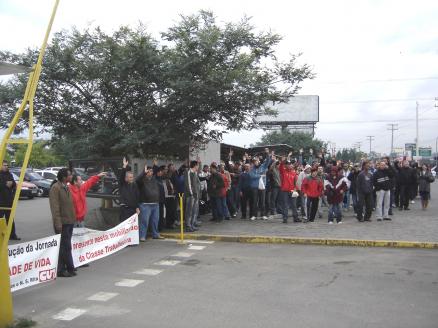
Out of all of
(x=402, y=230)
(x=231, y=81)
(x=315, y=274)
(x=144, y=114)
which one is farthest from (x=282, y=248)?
(x=144, y=114)

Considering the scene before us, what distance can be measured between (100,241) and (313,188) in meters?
6.53

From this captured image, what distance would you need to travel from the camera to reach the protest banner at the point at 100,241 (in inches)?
330

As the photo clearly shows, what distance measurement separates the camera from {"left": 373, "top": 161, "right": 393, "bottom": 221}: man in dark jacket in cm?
1342

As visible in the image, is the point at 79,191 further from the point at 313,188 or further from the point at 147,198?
the point at 313,188

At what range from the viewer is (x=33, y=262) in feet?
23.0

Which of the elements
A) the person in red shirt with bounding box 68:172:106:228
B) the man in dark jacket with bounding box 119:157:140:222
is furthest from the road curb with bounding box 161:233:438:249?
the person in red shirt with bounding box 68:172:106:228

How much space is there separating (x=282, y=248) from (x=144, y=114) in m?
5.60

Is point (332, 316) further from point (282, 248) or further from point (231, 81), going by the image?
point (231, 81)

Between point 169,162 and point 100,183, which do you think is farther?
point 169,162

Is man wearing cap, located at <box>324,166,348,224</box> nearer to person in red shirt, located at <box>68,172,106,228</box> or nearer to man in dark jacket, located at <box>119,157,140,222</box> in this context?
man in dark jacket, located at <box>119,157,140,222</box>

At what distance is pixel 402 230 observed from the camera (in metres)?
11.8

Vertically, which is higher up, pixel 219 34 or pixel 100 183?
pixel 219 34

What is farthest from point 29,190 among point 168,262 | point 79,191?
point 168,262

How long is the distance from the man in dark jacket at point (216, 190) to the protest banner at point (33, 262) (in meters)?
6.50
